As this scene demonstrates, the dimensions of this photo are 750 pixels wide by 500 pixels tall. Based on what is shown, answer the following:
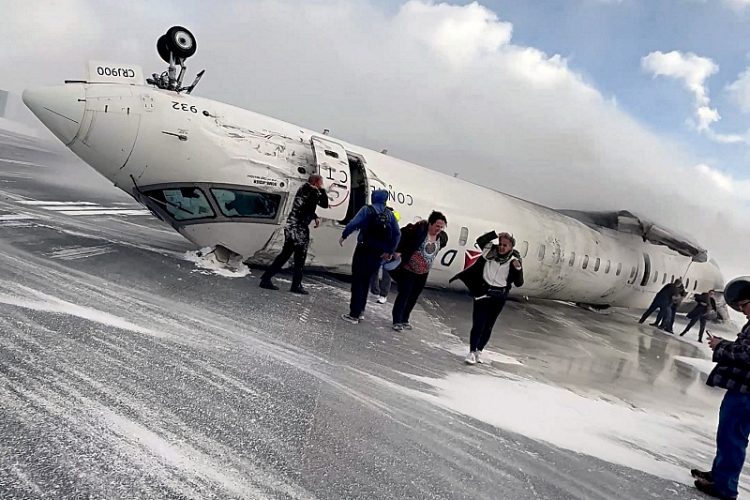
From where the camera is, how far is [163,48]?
7.49 metres

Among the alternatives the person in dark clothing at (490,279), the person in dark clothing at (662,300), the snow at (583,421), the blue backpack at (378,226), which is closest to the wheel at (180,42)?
the blue backpack at (378,226)

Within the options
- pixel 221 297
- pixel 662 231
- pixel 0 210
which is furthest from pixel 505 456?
pixel 662 231

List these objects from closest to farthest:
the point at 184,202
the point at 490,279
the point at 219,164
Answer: the point at 490,279, the point at 219,164, the point at 184,202

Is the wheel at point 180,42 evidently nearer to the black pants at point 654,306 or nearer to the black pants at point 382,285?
the black pants at point 382,285

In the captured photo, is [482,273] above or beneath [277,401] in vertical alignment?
above

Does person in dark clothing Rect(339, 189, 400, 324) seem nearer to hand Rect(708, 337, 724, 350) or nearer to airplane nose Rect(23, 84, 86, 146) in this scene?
hand Rect(708, 337, 724, 350)

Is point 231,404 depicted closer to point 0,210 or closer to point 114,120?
point 114,120

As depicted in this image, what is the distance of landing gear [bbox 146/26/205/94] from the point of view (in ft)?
24.2

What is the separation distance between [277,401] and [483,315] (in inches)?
116

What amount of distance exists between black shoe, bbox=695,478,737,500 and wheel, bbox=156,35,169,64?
8.35 metres

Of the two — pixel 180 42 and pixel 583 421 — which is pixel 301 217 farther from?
pixel 583 421

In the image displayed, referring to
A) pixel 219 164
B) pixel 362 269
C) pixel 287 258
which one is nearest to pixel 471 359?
pixel 362 269

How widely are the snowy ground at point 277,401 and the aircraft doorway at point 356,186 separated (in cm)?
152

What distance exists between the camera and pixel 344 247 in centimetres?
847
